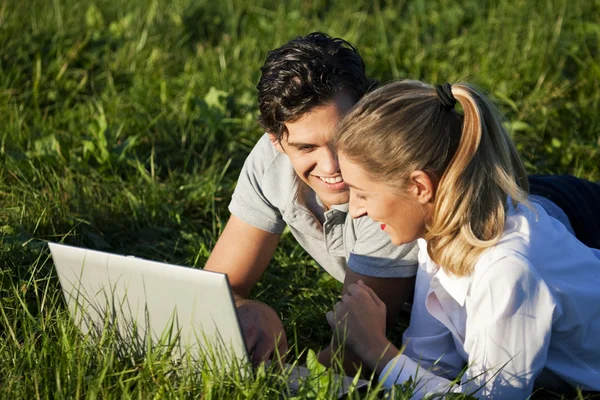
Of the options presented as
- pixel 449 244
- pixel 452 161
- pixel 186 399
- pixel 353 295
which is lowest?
pixel 186 399

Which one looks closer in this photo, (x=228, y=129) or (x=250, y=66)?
(x=228, y=129)

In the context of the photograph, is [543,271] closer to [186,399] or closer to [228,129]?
[186,399]

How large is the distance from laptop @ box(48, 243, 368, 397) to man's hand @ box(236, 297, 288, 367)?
0.16m

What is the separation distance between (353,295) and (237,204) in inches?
24.8

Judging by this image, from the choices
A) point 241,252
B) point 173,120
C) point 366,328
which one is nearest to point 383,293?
point 366,328

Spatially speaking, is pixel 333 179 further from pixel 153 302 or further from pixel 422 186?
pixel 153 302

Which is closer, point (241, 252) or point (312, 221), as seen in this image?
point (312, 221)

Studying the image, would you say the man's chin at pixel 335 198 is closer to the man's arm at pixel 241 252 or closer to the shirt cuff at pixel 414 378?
the man's arm at pixel 241 252

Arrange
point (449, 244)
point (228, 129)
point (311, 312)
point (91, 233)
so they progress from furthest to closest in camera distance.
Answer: point (228, 129), point (91, 233), point (311, 312), point (449, 244)

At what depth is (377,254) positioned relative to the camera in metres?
2.53

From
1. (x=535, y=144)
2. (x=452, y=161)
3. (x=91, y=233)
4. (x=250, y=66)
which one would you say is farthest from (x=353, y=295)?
(x=250, y=66)

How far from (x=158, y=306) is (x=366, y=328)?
58cm

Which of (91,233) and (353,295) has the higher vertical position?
(353,295)

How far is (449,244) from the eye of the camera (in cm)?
223
